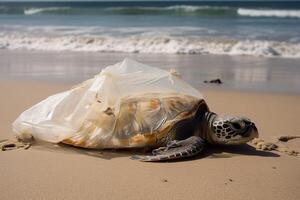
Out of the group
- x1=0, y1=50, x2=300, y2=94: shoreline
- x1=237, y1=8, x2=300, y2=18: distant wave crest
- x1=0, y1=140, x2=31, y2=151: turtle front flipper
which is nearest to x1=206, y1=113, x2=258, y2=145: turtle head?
x1=0, y1=140, x2=31, y2=151: turtle front flipper

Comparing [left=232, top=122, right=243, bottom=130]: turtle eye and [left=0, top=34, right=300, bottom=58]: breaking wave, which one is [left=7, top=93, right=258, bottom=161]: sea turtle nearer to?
[left=232, top=122, right=243, bottom=130]: turtle eye

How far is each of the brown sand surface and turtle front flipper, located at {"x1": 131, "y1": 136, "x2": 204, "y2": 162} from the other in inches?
2.2

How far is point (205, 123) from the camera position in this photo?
411cm

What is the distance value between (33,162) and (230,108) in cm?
293

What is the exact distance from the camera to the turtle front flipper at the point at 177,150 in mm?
3705

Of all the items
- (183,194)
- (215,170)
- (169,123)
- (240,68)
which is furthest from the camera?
(240,68)

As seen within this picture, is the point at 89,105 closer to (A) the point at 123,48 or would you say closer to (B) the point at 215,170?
(B) the point at 215,170

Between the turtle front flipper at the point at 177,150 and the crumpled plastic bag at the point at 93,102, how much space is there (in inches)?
17.0

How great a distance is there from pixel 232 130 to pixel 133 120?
85cm

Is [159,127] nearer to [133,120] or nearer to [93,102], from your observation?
[133,120]

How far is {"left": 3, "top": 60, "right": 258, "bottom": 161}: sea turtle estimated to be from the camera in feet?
12.9

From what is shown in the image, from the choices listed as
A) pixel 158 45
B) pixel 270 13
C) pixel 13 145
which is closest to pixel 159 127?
pixel 13 145

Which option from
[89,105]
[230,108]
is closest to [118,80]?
[89,105]

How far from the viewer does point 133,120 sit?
3.98m
